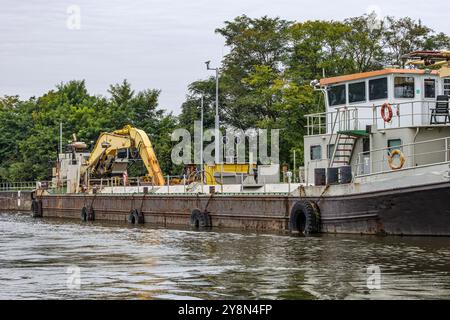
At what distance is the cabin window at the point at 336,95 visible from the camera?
98.4ft

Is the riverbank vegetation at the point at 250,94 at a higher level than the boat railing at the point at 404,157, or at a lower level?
higher

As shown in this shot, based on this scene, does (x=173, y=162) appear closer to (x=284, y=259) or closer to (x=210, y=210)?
(x=210, y=210)

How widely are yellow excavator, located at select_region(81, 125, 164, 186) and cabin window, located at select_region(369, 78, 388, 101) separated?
17869 millimetres

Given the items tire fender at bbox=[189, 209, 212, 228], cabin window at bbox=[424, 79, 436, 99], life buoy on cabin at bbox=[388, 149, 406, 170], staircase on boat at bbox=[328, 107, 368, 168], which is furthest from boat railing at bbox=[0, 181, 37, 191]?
life buoy on cabin at bbox=[388, 149, 406, 170]

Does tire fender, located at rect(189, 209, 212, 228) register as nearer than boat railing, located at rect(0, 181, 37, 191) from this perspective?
Yes

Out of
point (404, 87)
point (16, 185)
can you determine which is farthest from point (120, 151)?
point (16, 185)

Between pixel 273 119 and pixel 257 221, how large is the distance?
29615 mm

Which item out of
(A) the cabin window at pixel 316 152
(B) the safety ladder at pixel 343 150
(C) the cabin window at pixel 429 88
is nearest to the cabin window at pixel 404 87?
(C) the cabin window at pixel 429 88

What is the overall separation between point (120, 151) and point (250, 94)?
14.2 meters

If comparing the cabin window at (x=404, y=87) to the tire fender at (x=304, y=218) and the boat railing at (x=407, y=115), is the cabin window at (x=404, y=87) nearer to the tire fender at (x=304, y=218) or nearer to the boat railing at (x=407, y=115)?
the boat railing at (x=407, y=115)

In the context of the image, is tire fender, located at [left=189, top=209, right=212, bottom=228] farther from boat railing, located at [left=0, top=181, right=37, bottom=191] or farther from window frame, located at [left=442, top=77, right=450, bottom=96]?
boat railing, located at [left=0, top=181, right=37, bottom=191]

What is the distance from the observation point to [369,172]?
2722 centimetres

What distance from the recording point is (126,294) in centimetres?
1447

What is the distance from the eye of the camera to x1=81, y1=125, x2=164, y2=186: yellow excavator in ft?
150
